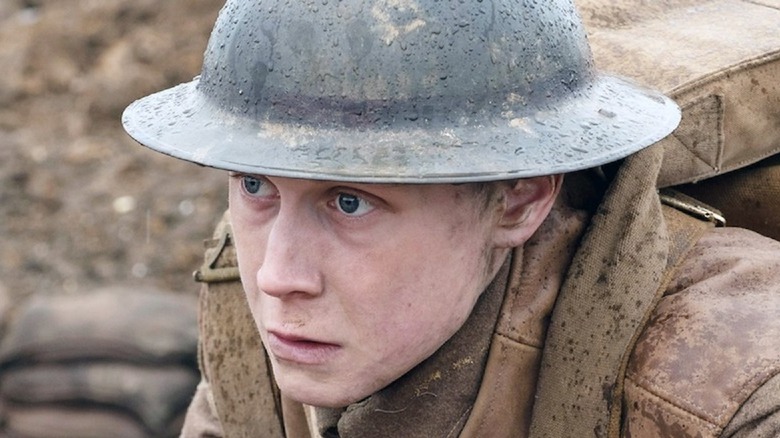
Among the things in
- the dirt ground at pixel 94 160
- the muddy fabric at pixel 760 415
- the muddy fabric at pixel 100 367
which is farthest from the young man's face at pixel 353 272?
the dirt ground at pixel 94 160

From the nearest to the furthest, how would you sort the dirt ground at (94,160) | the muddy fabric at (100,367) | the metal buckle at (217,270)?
the metal buckle at (217,270) → the muddy fabric at (100,367) → the dirt ground at (94,160)

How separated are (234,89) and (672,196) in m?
0.94

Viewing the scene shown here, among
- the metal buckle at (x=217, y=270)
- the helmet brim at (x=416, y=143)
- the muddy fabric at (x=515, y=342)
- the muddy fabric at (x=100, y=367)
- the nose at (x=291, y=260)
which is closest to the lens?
the helmet brim at (x=416, y=143)

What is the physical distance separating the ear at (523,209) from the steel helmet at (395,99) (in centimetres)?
16

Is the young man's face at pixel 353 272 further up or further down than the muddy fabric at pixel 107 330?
further up

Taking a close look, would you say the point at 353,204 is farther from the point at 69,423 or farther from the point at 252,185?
the point at 69,423

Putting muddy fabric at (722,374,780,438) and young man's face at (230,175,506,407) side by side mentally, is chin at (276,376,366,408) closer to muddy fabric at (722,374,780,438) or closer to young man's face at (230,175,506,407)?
young man's face at (230,175,506,407)

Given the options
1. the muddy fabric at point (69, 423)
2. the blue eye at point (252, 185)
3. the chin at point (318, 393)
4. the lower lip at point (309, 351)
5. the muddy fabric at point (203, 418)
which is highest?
the blue eye at point (252, 185)

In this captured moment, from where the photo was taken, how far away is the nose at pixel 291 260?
6.76ft

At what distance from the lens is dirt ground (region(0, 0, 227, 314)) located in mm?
6180

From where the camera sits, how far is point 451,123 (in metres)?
2.01

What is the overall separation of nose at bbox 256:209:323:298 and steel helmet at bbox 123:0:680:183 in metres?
0.15

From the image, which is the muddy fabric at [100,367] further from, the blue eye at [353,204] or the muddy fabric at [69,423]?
the blue eye at [353,204]

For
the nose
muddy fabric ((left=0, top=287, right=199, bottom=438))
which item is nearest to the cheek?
the nose
